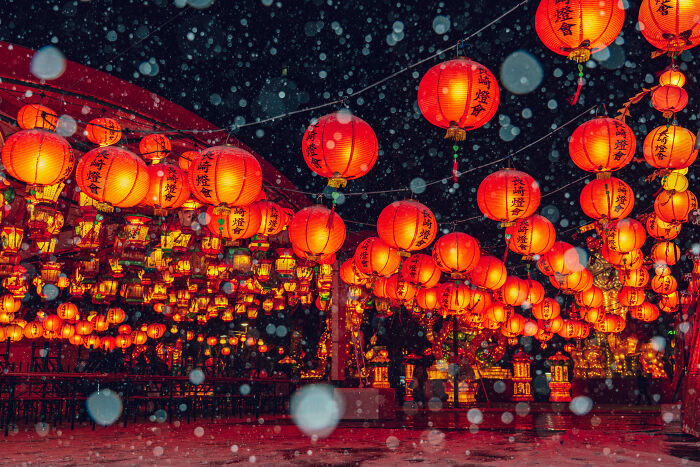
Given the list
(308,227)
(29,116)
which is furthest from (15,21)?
(308,227)

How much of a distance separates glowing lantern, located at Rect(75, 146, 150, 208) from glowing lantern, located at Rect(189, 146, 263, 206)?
62 cm

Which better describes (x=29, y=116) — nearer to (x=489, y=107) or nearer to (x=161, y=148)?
(x=161, y=148)

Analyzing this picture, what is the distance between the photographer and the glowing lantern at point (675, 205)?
24.7 feet

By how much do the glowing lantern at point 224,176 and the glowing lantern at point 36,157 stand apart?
51.1 inches

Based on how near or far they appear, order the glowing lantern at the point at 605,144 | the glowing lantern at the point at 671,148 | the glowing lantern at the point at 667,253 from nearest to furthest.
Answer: the glowing lantern at the point at 605,144 → the glowing lantern at the point at 671,148 → the glowing lantern at the point at 667,253

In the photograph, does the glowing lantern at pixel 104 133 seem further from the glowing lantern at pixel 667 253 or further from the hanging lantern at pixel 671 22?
the glowing lantern at pixel 667 253

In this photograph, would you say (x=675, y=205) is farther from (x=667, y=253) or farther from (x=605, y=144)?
(x=667, y=253)

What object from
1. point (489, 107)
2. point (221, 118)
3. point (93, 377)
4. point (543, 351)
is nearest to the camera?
point (489, 107)

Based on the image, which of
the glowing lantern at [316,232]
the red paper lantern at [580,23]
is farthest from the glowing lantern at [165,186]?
the red paper lantern at [580,23]

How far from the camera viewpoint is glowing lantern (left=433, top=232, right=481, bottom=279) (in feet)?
26.2

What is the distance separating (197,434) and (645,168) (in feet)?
32.2

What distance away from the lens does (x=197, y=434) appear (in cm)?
916

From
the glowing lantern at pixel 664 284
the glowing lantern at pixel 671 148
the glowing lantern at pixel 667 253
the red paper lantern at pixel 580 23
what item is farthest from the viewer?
the glowing lantern at pixel 664 284

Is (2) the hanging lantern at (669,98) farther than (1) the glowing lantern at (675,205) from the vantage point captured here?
No
